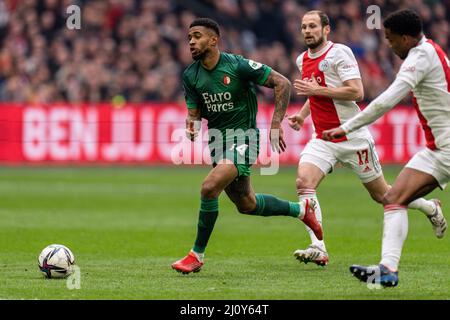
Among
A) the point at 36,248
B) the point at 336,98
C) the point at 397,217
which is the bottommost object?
the point at 36,248

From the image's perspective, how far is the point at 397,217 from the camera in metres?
8.82

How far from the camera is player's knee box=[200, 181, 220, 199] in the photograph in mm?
10266

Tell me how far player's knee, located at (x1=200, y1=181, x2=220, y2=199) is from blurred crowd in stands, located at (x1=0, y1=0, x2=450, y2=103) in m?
16.6

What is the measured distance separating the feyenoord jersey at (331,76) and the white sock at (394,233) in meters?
2.56

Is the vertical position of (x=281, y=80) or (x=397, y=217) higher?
(x=281, y=80)

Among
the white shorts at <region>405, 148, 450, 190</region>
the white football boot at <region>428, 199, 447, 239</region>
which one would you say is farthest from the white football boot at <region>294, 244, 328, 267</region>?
the white shorts at <region>405, 148, 450, 190</region>

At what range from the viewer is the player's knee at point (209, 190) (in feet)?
33.7

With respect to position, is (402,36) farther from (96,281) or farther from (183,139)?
(183,139)

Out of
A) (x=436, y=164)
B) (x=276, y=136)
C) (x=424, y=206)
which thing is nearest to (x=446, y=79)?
(x=436, y=164)

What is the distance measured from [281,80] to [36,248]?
3724 millimetres

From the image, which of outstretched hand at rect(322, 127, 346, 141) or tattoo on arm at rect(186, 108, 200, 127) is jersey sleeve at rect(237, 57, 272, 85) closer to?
tattoo on arm at rect(186, 108, 200, 127)

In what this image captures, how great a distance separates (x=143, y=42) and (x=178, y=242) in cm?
1466

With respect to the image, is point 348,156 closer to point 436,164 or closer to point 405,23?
point 436,164
